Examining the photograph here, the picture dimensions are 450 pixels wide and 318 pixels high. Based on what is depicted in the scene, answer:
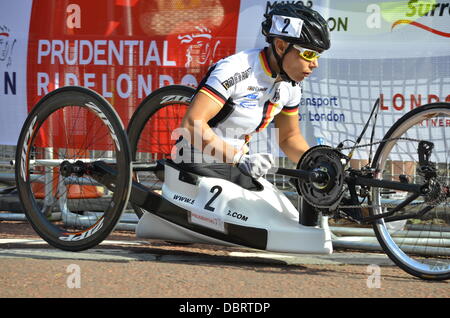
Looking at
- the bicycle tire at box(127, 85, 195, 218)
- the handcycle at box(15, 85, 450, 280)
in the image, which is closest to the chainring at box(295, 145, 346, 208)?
the handcycle at box(15, 85, 450, 280)

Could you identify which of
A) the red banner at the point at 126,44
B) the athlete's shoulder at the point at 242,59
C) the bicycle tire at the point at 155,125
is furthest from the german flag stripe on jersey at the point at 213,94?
the red banner at the point at 126,44

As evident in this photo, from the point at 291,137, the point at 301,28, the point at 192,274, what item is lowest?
the point at 192,274

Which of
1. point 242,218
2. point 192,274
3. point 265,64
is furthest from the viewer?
point 265,64

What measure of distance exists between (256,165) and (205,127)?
0.38 metres

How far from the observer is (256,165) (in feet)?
16.5

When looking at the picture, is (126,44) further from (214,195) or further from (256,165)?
(256,165)

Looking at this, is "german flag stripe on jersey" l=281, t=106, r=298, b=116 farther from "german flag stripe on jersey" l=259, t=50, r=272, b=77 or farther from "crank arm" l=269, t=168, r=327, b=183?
"crank arm" l=269, t=168, r=327, b=183

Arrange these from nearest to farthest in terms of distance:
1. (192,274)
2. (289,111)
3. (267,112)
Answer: (192,274), (267,112), (289,111)

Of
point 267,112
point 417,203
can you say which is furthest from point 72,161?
point 417,203

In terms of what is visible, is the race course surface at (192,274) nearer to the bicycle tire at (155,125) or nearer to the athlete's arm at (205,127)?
the athlete's arm at (205,127)

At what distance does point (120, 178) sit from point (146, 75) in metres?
2.06

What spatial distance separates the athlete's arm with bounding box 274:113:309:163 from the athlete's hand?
0.74 m

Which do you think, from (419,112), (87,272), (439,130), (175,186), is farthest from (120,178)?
(439,130)

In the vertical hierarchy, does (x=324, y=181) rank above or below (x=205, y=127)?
below
